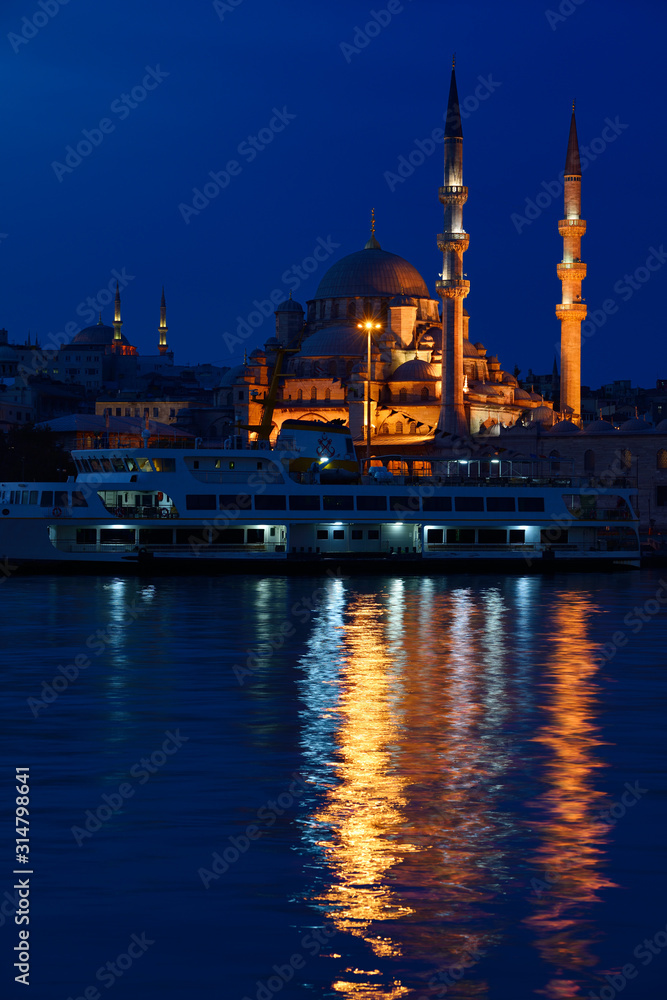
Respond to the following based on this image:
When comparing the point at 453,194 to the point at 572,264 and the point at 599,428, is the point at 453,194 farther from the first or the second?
the point at 599,428

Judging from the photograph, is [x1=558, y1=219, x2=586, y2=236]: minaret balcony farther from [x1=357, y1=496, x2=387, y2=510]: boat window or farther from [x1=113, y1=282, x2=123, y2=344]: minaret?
[x1=113, y1=282, x2=123, y2=344]: minaret

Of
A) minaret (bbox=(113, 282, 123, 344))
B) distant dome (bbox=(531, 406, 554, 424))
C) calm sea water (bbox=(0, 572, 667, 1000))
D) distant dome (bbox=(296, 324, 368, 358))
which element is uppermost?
minaret (bbox=(113, 282, 123, 344))

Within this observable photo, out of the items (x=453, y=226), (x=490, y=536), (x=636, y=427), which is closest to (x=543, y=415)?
(x=636, y=427)

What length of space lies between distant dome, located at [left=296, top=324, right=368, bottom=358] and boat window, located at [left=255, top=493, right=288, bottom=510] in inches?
2240

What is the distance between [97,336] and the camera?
166 meters

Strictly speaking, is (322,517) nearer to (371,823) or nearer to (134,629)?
(134,629)

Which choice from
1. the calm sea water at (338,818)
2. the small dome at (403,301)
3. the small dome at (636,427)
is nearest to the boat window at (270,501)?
the calm sea water at (338,818)

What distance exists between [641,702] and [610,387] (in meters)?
146

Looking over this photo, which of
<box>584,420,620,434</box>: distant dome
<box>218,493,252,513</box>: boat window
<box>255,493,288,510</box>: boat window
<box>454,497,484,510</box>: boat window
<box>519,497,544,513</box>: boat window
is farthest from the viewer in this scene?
<box>584,420,620,434</box>: distant dome

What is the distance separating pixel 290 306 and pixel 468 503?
69.1 meters

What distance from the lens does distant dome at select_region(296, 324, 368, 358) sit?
10238 cm

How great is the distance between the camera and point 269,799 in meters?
12.8

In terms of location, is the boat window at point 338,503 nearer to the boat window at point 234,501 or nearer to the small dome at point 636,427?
the boat window at point 234,501

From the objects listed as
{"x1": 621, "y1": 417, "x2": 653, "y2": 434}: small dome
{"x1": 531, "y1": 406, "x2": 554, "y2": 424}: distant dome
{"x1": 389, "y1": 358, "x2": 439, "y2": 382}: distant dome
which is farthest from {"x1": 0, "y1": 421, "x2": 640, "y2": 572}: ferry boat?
{"x1": 389, "y1": 358, "x2": 439, "y2": 382}: distant dome
